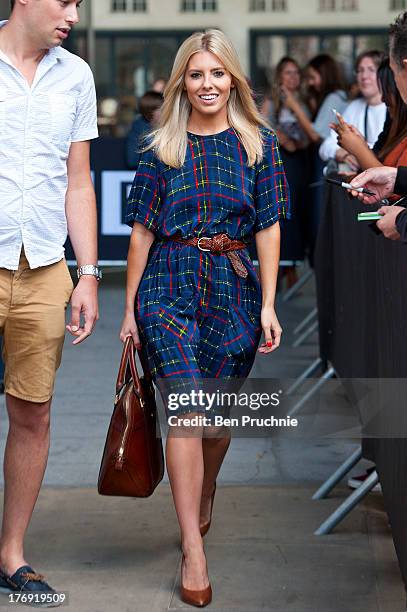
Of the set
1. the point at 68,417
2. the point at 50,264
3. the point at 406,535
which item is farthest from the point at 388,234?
the point at 68,417

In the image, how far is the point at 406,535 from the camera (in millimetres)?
3838

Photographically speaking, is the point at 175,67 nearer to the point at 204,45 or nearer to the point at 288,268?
the point at 204,45

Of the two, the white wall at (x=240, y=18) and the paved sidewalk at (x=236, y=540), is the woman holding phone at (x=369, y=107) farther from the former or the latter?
the white wall at (x=240, y=18)

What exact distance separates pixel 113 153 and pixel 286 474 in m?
5.94

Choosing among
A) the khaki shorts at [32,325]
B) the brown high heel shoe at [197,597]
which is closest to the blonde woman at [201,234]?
the brown high heel shoe at [197,597]

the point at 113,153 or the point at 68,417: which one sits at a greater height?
the point at 113,153

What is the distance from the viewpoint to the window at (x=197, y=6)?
29.3 m

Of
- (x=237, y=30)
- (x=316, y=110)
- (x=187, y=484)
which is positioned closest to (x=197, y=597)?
(x=187, y=484)

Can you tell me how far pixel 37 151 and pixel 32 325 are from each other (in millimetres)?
613

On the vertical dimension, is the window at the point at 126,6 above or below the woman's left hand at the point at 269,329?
below

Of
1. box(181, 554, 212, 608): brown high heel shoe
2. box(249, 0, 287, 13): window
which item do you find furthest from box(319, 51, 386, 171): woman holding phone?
box(249, 0, 287, 13): window

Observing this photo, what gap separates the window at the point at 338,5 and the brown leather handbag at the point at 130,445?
25793 millimetres

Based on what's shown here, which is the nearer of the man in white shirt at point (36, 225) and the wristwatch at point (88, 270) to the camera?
the man in white shirt at point (36, 225)

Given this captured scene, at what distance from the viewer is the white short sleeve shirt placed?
13.5 ft
